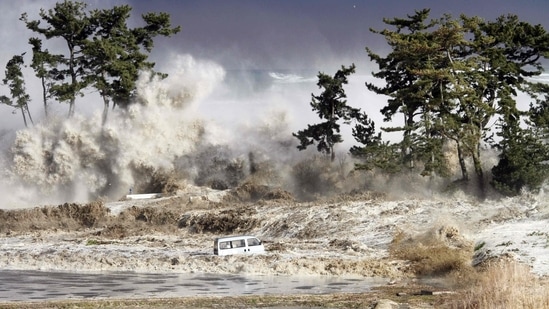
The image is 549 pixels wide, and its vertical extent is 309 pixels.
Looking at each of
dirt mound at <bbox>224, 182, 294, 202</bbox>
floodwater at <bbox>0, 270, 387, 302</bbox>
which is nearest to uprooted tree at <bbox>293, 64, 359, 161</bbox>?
dirt mound at <bbox>224, 182, 294, 202</bbox>

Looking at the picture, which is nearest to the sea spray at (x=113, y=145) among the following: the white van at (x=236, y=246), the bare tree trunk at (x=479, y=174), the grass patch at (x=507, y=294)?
the bare tree trunk at (x=479, y=174)

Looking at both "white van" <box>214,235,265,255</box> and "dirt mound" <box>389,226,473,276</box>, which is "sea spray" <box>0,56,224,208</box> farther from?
"dirt mound" <box>389,226,473,276</box>

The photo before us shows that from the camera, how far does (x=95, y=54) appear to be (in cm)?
6538

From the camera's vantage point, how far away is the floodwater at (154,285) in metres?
25.4

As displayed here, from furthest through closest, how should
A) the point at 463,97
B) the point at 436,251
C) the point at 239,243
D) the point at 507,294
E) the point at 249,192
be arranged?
1. the point at 249,192
2. the point at 463,97
3. the point at 239,243
4. the point at 436,251
5. the point at 507,294

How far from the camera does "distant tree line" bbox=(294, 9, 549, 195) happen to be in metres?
46.2

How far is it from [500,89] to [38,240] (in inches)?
1109

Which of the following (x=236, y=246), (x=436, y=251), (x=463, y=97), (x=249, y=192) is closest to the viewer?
(x=436, y=251)

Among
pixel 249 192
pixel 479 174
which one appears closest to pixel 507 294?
pixel 479 174

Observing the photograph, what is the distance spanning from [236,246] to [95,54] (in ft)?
112

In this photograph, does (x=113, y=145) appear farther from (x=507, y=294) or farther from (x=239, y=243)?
(x=507, y=294)

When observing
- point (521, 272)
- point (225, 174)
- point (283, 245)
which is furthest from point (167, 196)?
point (521, 272)

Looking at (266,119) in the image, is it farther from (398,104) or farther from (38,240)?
(38,240)

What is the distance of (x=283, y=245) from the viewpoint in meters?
37.9
